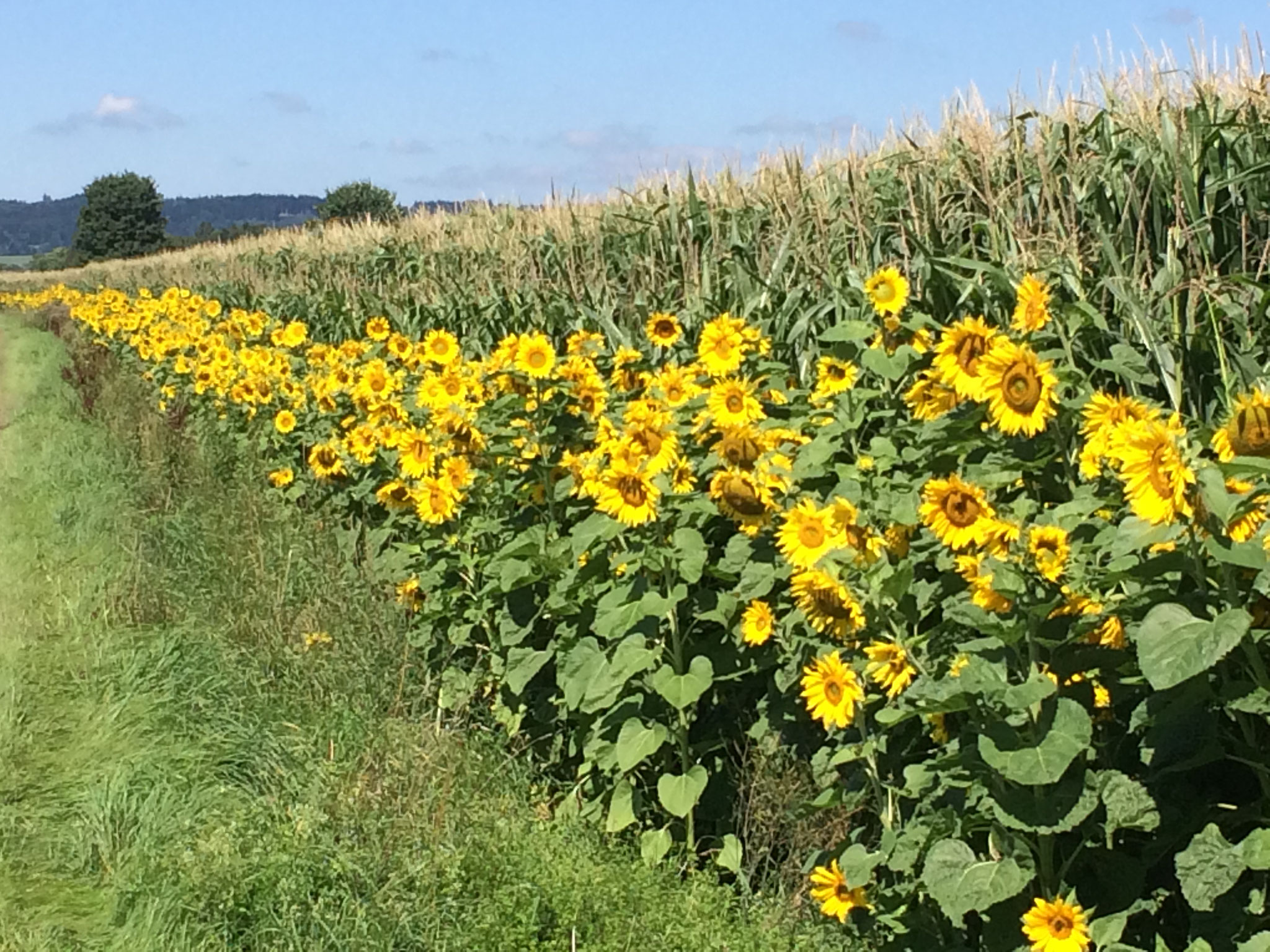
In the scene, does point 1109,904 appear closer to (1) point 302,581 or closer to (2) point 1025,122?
(2) point 1025,122

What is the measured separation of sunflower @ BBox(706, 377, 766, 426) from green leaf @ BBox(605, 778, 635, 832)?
111 cm

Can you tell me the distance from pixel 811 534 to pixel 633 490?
2.46 ft

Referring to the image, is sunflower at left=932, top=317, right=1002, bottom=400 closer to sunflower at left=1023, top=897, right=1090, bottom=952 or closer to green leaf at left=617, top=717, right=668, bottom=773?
sunflower at left=1023, top=897, right=1090, bottom=952

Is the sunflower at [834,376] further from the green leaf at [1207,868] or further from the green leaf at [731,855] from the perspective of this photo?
the green leaf at [1207,868]

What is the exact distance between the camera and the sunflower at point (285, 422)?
24.2 ft

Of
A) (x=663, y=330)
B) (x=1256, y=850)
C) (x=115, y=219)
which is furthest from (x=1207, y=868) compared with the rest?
(x=115, y=219)

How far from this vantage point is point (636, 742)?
11.5ft

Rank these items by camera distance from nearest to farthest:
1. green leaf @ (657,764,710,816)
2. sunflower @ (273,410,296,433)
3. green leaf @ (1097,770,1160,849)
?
green leaf @ (1097,770,1160,849), green leaf @ (657,764,710,816), sunflower @ (273,410,296,433)

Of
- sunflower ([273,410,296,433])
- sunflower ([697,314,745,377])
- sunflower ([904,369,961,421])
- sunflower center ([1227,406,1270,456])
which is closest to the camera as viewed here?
sunflower center ([1227,406,1270,456])

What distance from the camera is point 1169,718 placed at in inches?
85.8

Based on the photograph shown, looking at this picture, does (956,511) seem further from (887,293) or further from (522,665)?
(522,665)

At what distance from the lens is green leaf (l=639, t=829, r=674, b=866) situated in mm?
3549

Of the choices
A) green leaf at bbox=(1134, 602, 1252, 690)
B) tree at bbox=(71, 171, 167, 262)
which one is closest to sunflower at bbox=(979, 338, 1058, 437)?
green leaf at bbox=(1134, 602, 1252, 690)

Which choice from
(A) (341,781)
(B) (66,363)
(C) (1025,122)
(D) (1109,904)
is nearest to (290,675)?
(A) (341,781)
